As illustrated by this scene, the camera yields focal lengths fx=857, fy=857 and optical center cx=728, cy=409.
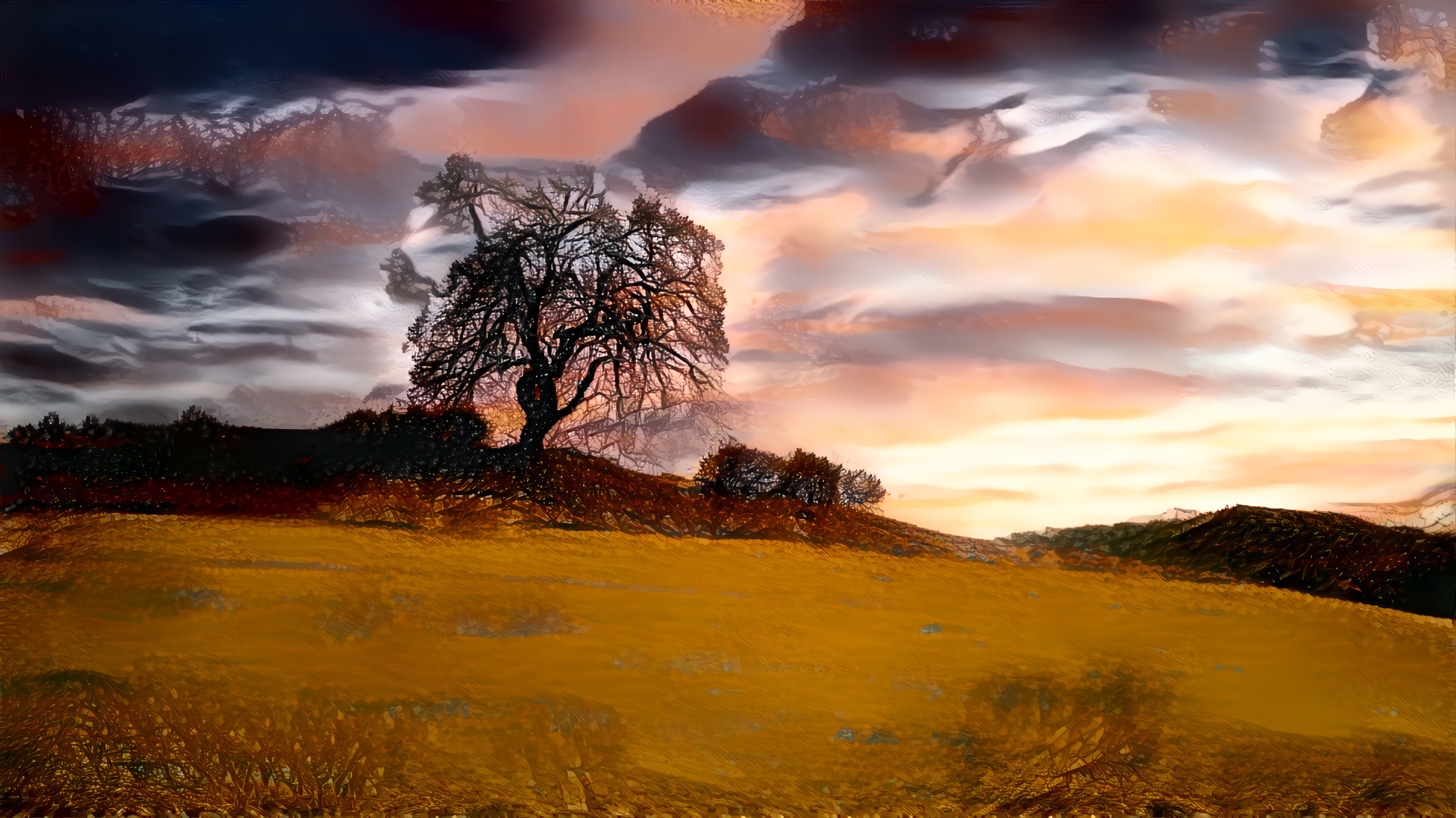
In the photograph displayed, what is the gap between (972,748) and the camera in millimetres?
2172

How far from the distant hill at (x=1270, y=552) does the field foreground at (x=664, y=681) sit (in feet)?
0.20

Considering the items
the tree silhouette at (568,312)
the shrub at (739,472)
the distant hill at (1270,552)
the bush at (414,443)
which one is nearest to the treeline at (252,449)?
the bush at (414,443)

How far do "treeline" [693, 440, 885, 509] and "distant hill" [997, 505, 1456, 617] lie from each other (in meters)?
0.47

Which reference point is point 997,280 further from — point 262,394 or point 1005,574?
point 262,394

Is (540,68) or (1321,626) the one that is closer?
(1321,626)

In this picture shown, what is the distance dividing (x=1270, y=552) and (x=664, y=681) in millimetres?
1879

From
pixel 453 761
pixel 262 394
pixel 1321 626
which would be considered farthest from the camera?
pixel 262 394

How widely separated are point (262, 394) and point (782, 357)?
1639mm

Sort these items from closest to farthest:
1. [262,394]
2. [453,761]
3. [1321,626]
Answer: [453,761]
[1321,626]
[262,394]

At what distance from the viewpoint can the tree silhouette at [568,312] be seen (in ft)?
8.65

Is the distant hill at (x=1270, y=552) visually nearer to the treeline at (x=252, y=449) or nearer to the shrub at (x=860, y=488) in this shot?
the shrub at (x=860, y=488)

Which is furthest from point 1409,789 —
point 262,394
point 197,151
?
point 197,151

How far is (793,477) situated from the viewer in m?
2.62

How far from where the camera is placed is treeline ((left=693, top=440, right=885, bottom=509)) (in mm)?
2623
